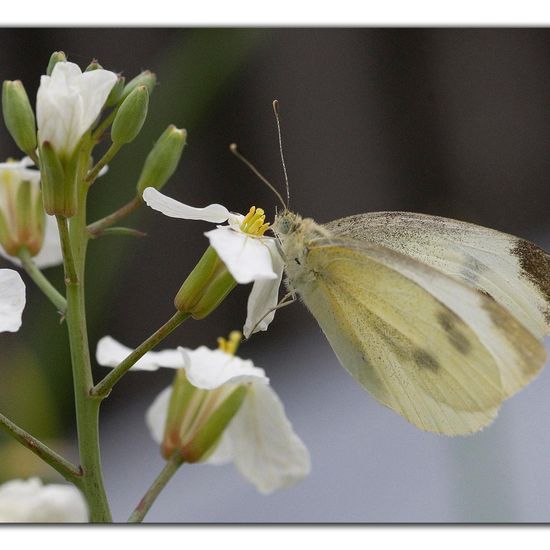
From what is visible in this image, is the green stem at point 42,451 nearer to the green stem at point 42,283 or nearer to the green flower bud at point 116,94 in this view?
the green stem at point 42,283

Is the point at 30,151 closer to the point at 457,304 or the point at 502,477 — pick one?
the point at 457,304

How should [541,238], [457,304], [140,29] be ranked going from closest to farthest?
[457,304]
[140,29]
[541,238]

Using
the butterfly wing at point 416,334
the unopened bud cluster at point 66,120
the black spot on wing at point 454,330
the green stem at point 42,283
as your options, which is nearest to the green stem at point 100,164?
the unopened bud cluster at point 66,120

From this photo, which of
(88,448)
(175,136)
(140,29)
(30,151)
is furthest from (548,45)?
(88,448)

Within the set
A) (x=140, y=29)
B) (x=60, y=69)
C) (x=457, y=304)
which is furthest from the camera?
(x=140, y=29)

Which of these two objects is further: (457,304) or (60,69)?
(457,304)

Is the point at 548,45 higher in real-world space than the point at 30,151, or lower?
higher

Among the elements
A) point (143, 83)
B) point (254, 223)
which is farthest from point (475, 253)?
point (143, 83)
